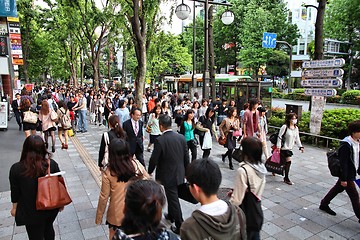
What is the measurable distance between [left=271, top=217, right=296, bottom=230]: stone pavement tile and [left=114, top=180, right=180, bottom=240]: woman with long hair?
3106 millimetres

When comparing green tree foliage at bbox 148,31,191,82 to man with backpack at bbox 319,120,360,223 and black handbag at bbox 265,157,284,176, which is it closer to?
black handbag at bbox 265,157,284,176

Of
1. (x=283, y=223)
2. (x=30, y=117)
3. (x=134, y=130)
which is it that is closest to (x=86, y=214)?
(x=134, y=130)

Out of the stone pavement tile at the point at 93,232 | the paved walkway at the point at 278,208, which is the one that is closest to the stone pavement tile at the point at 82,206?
the paved walkway at the point at 278,208

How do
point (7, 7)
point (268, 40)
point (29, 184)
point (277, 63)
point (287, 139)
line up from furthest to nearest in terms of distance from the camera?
point (277, 63) → point (268, 40) → point (7, 7) → point (287, 139) → point (29, 184)

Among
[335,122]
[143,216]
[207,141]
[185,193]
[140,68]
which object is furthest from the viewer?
[140,68]

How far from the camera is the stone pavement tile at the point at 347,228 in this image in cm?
398

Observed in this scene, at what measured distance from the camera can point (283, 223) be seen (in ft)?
14.1

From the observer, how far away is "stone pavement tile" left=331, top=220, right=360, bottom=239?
13.0ft

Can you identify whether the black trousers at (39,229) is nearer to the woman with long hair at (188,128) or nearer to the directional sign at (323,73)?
the woman with long hair at (188,128)

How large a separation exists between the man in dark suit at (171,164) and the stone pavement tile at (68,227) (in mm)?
1440

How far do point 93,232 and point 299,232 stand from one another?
2921 mm

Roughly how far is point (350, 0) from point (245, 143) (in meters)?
28.1

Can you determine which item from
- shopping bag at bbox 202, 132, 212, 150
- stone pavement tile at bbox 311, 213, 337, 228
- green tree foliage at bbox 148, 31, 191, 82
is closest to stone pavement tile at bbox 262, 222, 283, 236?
stone pavement tile at bbox 311, 213, 337, 228

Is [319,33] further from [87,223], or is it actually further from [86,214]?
[87,223]
